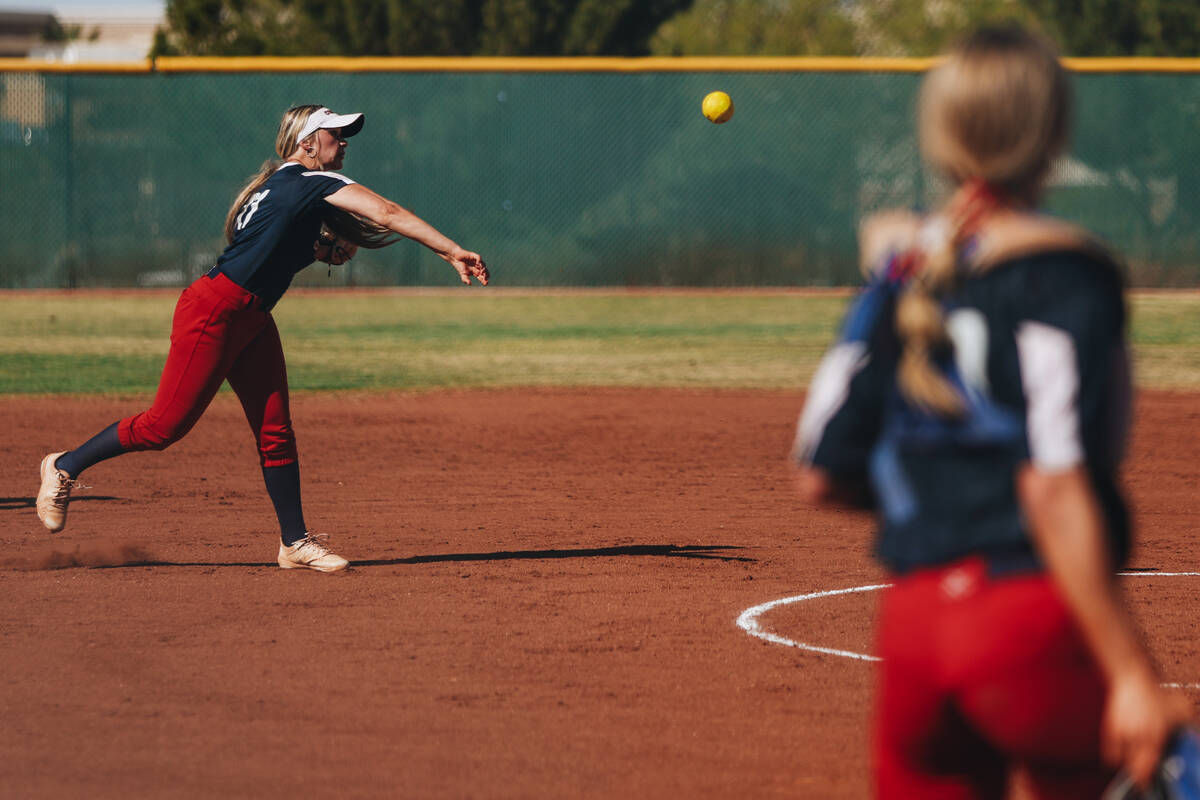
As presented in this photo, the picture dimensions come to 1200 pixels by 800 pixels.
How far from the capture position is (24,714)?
4.62 meters

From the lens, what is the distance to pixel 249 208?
6.28 metres

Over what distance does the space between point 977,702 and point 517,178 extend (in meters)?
20.6

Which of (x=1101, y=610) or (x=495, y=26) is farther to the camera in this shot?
(x=495, y=26)

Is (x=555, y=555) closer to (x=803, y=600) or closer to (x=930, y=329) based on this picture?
(x=803, y=600)

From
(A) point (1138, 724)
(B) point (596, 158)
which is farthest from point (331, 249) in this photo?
(B) point (596, 158)

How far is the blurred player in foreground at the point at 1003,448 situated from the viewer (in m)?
2.00

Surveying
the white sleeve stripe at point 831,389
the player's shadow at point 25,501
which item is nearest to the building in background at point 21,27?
the player's shadow at point 25,501

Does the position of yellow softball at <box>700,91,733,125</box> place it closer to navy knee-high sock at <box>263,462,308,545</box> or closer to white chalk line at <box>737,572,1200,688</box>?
white chalk line at <box>737,572,1200,688</box>

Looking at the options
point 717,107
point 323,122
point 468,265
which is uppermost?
point 717,107

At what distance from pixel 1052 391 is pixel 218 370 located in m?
4.84

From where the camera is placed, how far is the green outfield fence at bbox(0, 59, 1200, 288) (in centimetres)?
2194

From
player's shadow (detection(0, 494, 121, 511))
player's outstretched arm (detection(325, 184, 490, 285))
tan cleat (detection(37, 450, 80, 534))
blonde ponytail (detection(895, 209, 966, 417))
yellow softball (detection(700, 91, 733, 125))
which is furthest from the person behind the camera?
yellow softball (detection(700, 91, 733, 125))

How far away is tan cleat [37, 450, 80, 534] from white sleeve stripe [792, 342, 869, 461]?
509cm

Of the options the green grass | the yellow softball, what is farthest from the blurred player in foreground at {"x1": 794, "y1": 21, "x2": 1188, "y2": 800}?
the yellow softball
